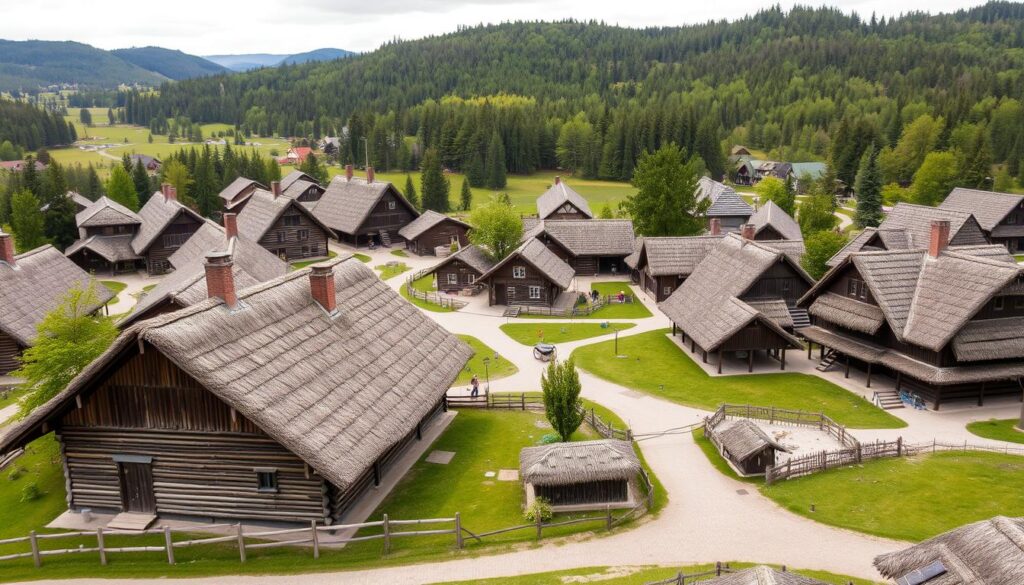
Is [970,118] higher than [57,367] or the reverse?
higher

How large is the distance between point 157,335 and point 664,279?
140 feet

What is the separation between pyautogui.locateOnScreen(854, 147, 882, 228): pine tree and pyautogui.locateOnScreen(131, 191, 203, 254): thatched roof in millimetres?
73521

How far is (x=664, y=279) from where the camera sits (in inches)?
2203

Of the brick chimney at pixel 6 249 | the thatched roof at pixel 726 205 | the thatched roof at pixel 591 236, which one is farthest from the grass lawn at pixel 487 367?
the thatched roof at pixel 726 205

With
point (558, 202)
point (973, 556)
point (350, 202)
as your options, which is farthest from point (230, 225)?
point (973, 556)

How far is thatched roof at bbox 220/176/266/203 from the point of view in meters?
96.9

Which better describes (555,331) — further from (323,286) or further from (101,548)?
(101,548)

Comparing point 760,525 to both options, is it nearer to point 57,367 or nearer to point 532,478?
point 532,478

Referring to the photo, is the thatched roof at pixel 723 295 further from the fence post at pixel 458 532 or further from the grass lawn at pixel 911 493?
the fence post at pixel 458 532

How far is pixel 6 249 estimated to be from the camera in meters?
41.1

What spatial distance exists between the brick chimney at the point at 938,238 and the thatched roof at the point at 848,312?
158 inches

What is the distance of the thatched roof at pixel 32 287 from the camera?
127 feet

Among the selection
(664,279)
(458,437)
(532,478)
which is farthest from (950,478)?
(664,279)

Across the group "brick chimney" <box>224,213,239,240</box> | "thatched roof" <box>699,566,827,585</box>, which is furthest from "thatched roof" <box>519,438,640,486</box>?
"brick chimney" <box>224,213,239,240</box>
